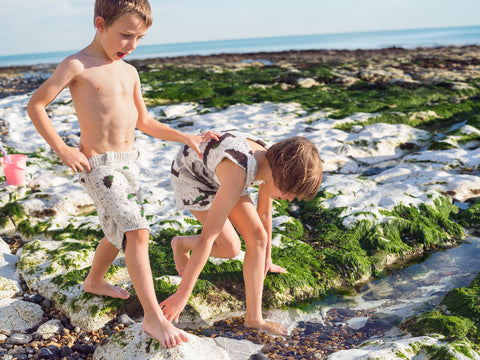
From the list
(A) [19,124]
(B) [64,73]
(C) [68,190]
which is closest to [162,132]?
(B) [64,73]

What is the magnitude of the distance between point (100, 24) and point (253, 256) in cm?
186

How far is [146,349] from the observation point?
2650 mm

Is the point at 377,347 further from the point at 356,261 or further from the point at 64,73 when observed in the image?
the point at 64,73

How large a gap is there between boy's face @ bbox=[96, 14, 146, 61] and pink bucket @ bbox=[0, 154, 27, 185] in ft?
9.72

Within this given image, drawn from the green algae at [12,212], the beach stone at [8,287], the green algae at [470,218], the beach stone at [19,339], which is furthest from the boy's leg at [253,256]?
the green algae at [12,212]

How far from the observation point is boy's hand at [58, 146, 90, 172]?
2.62 m

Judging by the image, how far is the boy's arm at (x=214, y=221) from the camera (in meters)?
2.75

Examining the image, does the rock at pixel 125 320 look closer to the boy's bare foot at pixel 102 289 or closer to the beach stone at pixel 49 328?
the boy's bare foot at pixel 102 289

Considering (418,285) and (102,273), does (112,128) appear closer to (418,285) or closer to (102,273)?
(102,273)

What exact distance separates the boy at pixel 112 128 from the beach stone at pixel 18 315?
1.10 metres

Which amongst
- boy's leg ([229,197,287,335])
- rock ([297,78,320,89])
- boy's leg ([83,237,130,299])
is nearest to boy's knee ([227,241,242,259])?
boy's leg ([229,197,287,335])

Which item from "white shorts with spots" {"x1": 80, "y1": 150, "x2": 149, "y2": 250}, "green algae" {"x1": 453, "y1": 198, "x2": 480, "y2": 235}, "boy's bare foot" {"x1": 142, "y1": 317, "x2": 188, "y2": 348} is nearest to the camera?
"boy's bare foot" {"x1": 142, "y1": 317, "x2": 188, "y2": 348}

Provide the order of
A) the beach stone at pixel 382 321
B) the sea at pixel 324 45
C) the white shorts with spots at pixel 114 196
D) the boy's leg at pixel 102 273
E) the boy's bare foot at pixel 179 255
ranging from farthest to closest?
the sea at pixel 324 45 < the boy's bare foot at pixel 179 255 < the beach stone at pixel 382 321 < the boy's leg at pixel 102 273 < the white shorts with spots at pixel 114 196

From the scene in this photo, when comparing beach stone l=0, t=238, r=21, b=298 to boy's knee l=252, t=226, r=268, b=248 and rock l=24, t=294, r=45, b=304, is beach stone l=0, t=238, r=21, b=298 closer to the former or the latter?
rock l=24, t=294, r=45, b=304
